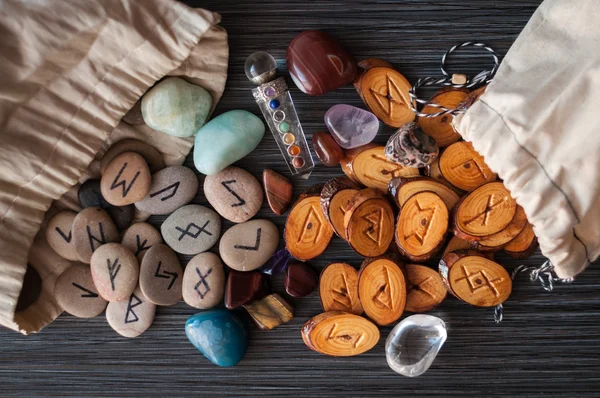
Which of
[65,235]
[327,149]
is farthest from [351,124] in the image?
[65,235]

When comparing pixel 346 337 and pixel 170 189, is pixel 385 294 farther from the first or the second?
pixel 170 189

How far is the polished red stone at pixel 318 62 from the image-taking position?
729mm

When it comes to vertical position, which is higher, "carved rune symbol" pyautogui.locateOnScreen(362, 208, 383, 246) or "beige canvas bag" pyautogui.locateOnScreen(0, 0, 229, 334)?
"beige canvas bag" pyautogui.locateOnScreen(0, 0, 229, 334)

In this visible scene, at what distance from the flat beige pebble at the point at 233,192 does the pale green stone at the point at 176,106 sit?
85mm

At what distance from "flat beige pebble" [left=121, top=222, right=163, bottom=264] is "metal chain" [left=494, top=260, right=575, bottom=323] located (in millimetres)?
551

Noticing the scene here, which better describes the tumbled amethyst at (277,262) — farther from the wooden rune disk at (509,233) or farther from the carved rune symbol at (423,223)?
the wooden rune disk at (509,233)

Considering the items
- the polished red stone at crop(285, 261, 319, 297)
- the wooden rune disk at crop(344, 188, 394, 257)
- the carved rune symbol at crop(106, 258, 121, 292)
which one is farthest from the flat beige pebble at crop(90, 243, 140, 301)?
the wooden rune disk at crop(344, 188, 394, 257)

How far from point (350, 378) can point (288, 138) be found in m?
0.40

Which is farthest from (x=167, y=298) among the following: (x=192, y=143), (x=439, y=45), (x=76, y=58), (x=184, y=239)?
(x=439, y=45)

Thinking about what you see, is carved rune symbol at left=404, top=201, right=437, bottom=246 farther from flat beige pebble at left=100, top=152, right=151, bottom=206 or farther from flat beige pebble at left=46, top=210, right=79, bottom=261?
flat beige pebble at left=46, top=210, right=79, bottom=261

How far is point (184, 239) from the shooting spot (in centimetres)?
78

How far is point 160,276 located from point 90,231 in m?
0.13

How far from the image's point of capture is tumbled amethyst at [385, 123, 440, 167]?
70 cm

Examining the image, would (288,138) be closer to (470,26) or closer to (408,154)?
(408,154)
